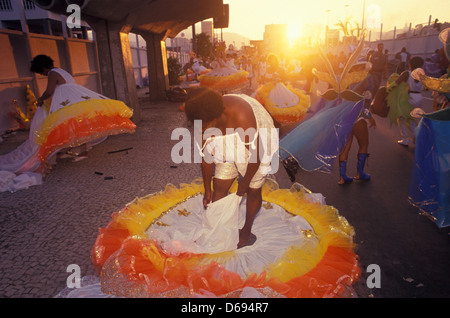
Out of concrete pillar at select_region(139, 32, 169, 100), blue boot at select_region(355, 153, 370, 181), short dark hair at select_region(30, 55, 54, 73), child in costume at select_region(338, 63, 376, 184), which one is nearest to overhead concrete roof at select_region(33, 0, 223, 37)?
concrete pillar at select_region(139, 32, 169, 100)

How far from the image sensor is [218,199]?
3080mm

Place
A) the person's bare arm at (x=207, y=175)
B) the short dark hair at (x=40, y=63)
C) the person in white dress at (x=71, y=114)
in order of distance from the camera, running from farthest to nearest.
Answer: the short dark hair at (x=40, y=63)
the person in white dress at (x=71, y=114)
the person's bare arm at (x=207, y=175)

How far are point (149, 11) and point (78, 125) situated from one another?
6.90 meters

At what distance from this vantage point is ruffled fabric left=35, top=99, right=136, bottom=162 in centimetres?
487

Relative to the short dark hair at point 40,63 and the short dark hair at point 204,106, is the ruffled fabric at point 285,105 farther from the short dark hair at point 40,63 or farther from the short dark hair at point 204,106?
the short dark hair at point 204,106

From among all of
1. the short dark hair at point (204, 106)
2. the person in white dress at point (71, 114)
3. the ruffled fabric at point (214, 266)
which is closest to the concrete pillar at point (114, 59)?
the person in white dress at point (71, 114)

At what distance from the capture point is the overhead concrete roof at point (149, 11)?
650 centimetres

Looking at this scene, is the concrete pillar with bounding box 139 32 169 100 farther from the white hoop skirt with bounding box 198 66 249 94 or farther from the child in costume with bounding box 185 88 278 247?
the child in costume with bounding box 185 88 278 247

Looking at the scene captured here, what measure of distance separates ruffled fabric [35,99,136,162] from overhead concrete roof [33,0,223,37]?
2.12m

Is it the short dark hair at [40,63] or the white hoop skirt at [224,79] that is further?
the white hoop skirt at [224,79]

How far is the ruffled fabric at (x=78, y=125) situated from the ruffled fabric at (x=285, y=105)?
3.79 meters

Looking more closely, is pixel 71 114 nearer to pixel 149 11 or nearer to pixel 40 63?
pixel 40 63

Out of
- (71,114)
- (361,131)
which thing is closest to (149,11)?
(71,114)
